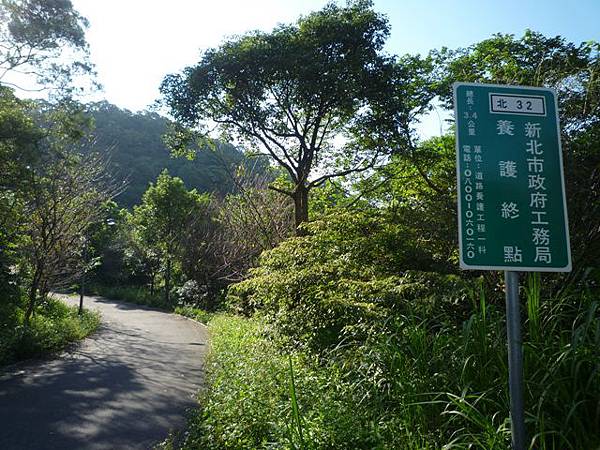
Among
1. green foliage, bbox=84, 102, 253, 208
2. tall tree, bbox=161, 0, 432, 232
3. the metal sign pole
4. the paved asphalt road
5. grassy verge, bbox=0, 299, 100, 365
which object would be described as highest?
green foliage, bbox=84, 102, 253, 208

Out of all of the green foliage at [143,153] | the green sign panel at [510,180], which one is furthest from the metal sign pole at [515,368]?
the green foliage at [143,153]

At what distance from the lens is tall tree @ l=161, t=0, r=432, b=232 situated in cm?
1247

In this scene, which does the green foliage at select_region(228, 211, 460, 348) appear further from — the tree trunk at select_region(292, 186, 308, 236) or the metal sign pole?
the tree trunk at select_region(292, 186, 308, 236)

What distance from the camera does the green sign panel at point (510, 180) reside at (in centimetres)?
246

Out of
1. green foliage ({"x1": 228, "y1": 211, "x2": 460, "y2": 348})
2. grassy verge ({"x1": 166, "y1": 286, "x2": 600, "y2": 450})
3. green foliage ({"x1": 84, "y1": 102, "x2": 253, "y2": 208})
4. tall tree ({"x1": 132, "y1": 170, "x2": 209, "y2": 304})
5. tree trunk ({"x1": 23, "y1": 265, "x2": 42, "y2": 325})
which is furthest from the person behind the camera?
green foliage ({"x1": 84, "y1": 102, "x2": 253, "y2": 208})

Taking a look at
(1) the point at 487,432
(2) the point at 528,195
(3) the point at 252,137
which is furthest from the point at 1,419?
(3) the point at 252,137

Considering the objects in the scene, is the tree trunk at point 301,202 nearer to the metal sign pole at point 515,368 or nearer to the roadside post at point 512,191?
the roadside post at point 512,191

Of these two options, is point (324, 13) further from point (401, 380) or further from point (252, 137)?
point (401, 380)

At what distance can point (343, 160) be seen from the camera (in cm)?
1502

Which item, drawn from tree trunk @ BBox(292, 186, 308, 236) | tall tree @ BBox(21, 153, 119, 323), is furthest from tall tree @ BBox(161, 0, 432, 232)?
tall tree @ BBox(21, 153, 119, 323)

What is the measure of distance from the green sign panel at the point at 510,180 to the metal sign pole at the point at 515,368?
140 millimetres

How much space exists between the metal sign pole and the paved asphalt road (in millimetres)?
4545

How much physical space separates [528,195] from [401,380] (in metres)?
2.14

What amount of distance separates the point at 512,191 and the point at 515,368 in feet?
3.00
